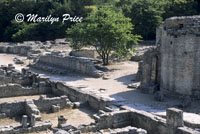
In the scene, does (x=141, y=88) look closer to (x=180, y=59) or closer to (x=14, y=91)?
(x=180, y=59)

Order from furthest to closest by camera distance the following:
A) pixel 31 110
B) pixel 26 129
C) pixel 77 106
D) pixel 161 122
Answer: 1. pixel 77 106
2. pixel 31 110
3. pixel 26 129
4. pixel 161 122

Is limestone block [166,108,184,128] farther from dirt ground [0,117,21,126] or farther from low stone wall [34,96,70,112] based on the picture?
dirt ground [0,117,21,126]

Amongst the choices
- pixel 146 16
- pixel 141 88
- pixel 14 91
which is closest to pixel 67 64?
pixel 14 91

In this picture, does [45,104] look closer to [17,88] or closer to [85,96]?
[85,96]

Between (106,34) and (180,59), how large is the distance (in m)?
11.5

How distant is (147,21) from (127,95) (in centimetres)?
2713

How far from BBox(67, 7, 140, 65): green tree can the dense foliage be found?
594 inches

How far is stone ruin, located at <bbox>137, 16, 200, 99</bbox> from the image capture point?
18609 mm

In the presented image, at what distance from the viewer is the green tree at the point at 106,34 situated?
96.1 feet

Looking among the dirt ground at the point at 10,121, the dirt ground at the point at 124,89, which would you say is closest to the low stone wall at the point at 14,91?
the dirt ground at the point at 124,89

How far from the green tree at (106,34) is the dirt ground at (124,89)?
2.05m

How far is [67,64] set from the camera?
100 feet

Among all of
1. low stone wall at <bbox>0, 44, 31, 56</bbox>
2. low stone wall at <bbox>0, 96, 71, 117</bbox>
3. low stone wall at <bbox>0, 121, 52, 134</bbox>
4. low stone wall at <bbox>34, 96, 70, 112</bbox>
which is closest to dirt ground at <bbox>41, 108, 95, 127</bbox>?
low stone wall at <bbox>34, 96, 70, 112</bbox>

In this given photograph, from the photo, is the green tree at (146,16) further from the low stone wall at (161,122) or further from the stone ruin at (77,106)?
the low stone wall at (161,122)
